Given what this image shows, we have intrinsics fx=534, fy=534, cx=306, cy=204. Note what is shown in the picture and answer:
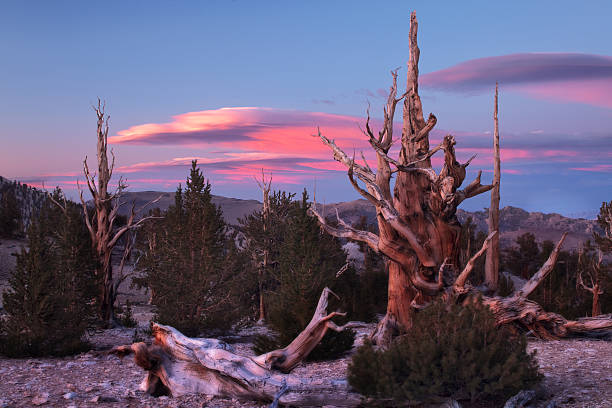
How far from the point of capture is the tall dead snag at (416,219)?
12.2 m

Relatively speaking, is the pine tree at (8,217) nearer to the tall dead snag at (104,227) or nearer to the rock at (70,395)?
the tall dead snag at (104,227)

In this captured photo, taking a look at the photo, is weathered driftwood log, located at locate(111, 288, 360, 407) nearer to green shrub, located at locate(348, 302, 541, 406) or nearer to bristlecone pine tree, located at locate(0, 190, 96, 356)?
green shrub, located at locate(348, 302, 541, 406)

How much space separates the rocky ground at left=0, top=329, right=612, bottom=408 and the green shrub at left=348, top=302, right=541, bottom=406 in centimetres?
97

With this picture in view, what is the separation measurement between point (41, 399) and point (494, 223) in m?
12.1

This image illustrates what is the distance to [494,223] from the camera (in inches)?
600

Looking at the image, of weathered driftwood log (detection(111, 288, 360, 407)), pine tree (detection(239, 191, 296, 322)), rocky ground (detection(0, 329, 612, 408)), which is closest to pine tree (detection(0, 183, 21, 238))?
pine tree (detection(239, 191, 296, 322))

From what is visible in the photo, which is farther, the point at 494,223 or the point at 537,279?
the point at 494,223

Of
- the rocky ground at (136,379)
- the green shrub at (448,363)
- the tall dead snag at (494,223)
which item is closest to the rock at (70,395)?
the rocky ground at (136,379)

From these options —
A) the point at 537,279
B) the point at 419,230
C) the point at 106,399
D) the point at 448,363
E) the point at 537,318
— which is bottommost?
the point at 106,399

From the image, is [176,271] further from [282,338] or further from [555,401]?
[555,401]

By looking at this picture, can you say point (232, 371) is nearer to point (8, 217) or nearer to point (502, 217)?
point (8, 217)

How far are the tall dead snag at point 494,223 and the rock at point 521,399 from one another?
24.3 ft

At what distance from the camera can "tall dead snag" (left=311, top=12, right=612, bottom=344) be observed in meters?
12.2

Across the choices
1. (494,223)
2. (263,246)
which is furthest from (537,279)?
(263,246)
